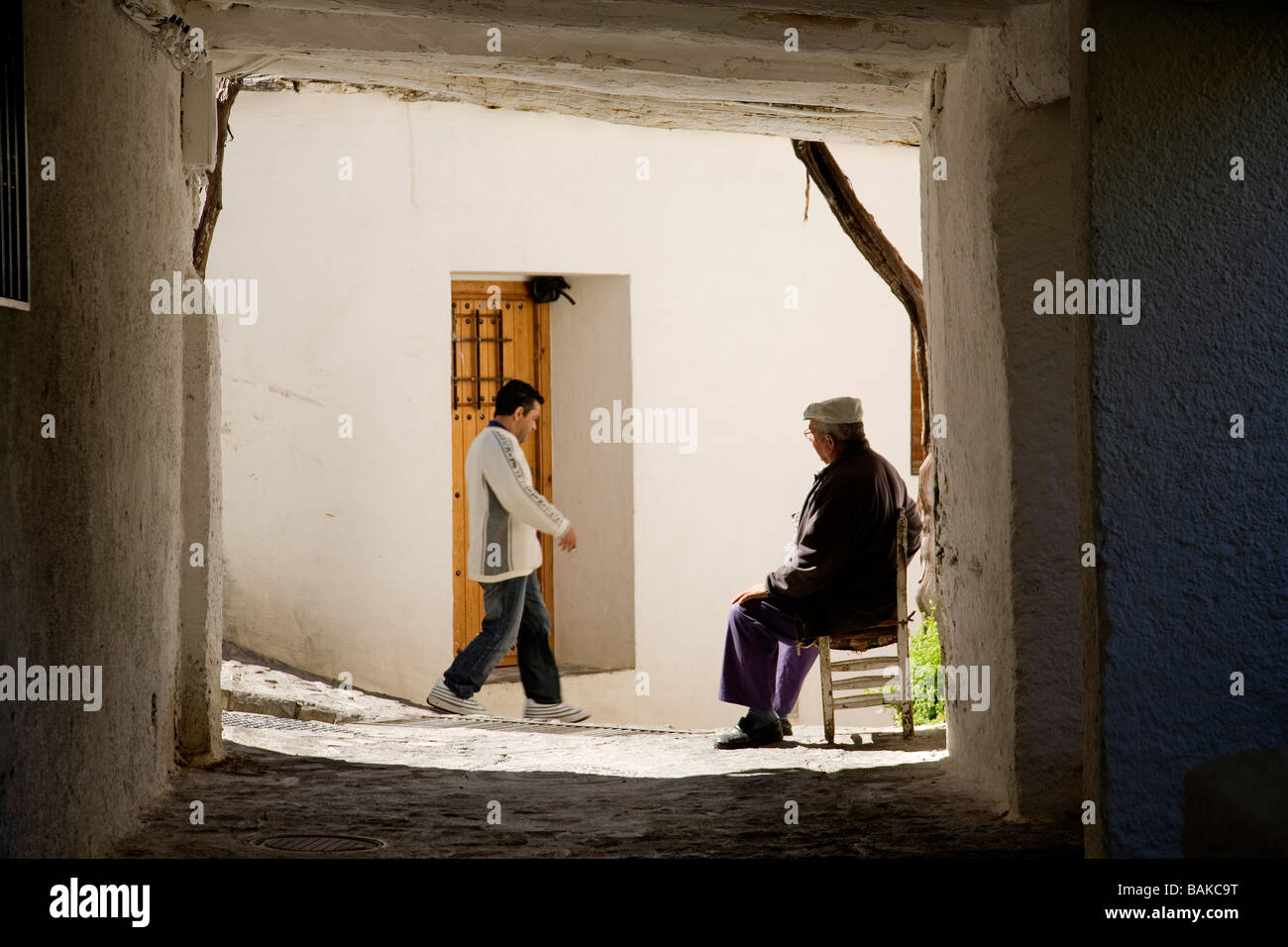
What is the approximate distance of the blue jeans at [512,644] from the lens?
7211 mm

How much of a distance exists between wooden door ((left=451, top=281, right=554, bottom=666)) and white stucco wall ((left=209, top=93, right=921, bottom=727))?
20 cm

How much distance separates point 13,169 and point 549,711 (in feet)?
16.1

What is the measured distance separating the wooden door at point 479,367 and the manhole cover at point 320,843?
498cm

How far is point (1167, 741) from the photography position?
10.1 feet

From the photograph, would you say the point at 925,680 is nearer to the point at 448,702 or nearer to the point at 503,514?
the point at 503,514

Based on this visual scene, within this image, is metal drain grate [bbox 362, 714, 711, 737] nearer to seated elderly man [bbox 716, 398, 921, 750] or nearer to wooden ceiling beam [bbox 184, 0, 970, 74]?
seated elderly man [bbox 716, 398, 921, 750]

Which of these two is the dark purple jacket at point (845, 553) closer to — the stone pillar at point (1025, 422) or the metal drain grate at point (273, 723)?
the stone pillar at point (1025, 422)

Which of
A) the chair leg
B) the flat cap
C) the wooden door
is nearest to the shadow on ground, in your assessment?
the chair leg

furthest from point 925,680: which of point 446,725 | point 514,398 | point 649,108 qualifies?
point 649,108

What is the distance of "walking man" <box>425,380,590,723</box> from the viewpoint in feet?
23.7

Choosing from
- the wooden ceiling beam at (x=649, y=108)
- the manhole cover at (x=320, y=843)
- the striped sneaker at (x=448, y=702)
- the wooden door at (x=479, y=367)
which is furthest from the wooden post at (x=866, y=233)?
the manhole cover at (x=320, y=843)

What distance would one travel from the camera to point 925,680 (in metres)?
6.43
